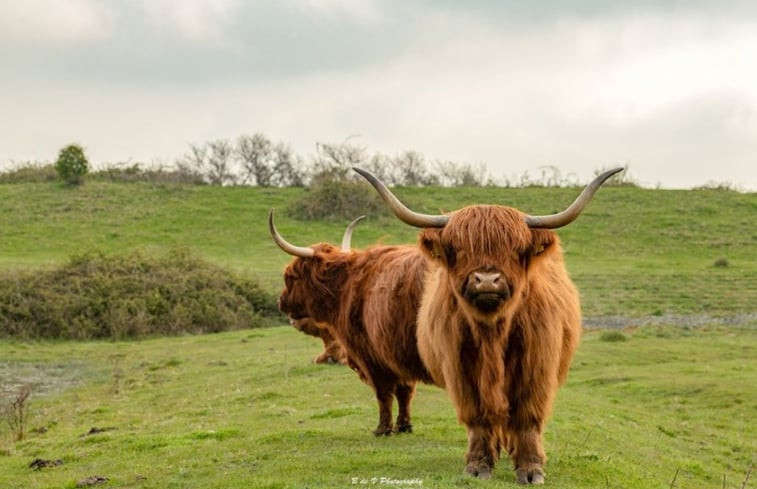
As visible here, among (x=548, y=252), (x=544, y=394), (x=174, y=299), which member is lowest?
(x=174, y=299)

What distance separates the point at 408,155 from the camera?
5475 cm

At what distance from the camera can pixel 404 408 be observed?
959cm

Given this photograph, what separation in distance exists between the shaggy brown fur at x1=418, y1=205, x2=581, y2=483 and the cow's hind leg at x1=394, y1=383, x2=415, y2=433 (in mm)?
2260

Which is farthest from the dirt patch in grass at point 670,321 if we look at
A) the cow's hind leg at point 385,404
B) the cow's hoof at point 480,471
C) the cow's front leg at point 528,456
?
the cow's hoof at point 480,471

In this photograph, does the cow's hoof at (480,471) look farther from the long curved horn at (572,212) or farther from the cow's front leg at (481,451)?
the long curved horn at (572,212)

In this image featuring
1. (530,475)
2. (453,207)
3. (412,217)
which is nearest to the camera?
(412,217)

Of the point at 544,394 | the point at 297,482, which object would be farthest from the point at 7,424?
the point at 544,394

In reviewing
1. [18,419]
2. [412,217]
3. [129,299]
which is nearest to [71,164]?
[129,299]

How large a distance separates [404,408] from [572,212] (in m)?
3.57

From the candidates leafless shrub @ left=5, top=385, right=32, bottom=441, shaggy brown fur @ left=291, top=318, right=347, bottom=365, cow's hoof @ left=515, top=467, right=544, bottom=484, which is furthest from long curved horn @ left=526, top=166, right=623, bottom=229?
leafless shrub @ left=5, top=385, right=32, bottom=441

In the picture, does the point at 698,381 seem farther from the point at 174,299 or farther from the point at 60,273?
the point at 60,273

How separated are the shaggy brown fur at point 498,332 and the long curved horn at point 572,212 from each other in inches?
2.8

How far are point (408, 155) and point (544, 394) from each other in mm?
48198

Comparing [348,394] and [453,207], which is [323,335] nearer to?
[348,394]
